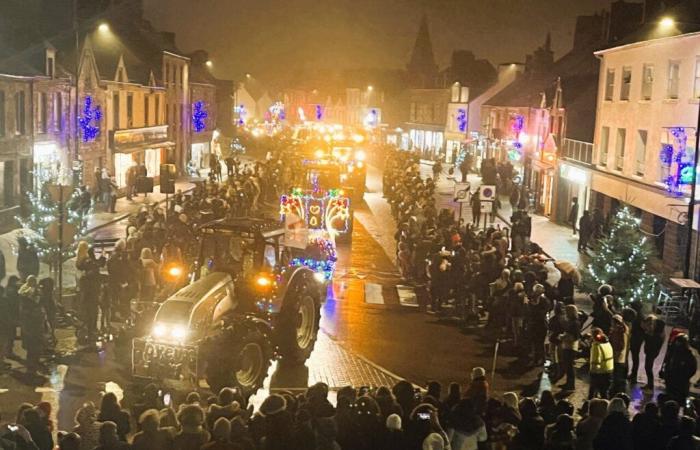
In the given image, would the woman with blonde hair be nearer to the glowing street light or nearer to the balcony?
the glowing street light

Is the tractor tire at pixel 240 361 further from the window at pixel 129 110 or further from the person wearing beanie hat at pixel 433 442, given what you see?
the window at pixel 129 110

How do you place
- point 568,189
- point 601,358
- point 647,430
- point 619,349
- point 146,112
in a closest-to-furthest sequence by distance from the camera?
point 647,430 → point 601,358 → point 619,349 → point 568,189 → point 146,112

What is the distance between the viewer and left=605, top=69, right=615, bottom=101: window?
3516cm

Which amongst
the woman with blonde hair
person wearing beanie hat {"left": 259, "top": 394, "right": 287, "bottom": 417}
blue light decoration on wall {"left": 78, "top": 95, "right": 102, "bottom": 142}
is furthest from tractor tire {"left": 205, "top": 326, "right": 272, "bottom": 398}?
blue light decoration on wall {"left": 78, "top": 95, "right": 102, "bottom": 142}

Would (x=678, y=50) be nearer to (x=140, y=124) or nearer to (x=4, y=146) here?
(x=4, y=146)

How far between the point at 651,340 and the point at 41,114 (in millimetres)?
29309

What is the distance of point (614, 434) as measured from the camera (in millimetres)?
9570

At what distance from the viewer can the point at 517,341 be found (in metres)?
17.9

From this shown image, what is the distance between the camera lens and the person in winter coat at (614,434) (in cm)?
954

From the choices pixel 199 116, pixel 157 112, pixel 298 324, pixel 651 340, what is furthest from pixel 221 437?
pixel 199 116

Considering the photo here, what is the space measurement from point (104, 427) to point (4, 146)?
93.2ft

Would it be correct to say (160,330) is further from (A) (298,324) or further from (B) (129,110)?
(B) (129,110)

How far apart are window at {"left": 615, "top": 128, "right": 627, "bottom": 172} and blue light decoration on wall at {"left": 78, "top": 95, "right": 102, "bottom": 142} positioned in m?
23.5

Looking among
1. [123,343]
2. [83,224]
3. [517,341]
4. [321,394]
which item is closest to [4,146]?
[83,224]
